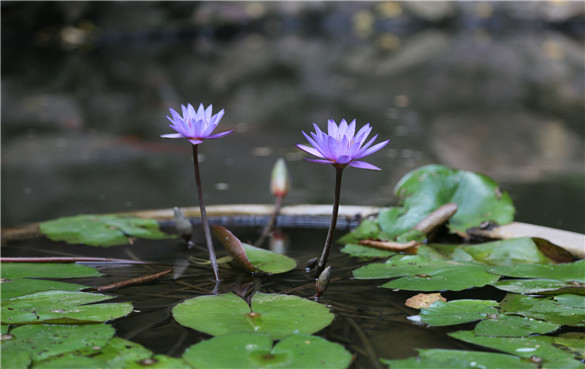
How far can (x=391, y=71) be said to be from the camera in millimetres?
5996

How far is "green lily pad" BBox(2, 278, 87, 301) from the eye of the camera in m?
0.88

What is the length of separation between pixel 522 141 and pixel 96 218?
236 centimetres

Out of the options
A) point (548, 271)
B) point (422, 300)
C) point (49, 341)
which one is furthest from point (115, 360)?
point (548, 271)

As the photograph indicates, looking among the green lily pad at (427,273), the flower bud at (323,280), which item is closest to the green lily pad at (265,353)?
the flower bud at (323,280)

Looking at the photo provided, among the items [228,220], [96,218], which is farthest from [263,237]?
[96,218]

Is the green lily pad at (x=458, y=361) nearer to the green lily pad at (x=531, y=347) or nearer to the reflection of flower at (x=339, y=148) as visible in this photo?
the green lily pad at (x=531, y=347)

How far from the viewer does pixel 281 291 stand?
90cm

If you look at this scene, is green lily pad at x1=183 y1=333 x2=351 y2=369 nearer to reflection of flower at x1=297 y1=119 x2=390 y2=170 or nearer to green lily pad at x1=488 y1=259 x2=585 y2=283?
reflection of flower at x1=297 y1=119 x2=390 y2=170

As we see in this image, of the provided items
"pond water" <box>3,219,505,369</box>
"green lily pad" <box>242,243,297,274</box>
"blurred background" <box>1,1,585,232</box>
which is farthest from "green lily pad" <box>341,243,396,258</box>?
"blurred background" <box>1,1,585,232</box>

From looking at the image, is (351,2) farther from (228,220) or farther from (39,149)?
(228,220)

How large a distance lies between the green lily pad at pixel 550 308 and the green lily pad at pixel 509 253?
17cm

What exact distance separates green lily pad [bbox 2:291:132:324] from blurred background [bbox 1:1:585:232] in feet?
3.42

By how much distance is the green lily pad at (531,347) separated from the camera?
2.20 ft

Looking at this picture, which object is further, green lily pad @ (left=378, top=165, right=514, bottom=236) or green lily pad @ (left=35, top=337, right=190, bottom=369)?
green lily pad @ (left=378, top=165, right=514, bottom=236)
